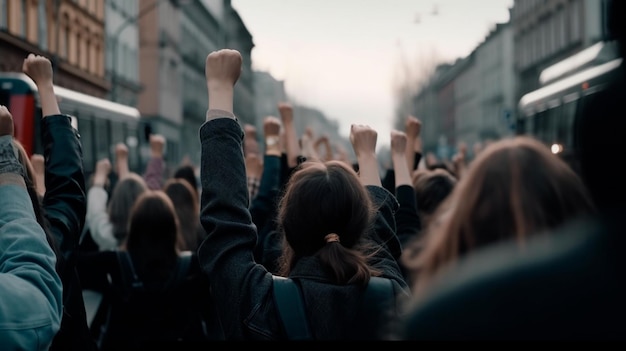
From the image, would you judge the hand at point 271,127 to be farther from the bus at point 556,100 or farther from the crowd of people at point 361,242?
the bus at point 556,100

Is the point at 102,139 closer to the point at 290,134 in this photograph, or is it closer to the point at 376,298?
the point at 290,134

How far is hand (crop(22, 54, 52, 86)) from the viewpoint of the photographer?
3242mm

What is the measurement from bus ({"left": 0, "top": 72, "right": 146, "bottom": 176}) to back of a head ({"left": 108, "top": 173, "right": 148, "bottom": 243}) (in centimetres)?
341

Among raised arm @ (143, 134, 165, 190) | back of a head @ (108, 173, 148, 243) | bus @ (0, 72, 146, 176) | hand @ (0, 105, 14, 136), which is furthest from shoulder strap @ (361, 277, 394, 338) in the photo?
bus @ (0, 72, 146, 176)

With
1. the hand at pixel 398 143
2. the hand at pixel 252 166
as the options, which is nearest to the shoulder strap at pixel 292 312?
the hand at pixel 398 143

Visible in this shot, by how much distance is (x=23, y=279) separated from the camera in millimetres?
2184

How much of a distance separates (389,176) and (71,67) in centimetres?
890

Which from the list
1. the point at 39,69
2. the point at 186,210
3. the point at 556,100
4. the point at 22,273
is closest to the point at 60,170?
the point at 39,69

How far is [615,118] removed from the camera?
175 cm

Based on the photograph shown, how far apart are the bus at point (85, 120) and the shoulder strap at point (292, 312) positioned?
295 inches

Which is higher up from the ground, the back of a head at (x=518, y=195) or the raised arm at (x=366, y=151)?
the raised arm at (x=366, y=151)

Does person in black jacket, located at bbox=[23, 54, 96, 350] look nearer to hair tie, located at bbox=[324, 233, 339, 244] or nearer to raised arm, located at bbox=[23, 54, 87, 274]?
raised arm, located at bbox=[23, 54, 87, 274]

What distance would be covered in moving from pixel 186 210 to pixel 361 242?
3.57 metres

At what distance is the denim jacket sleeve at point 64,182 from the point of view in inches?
121
